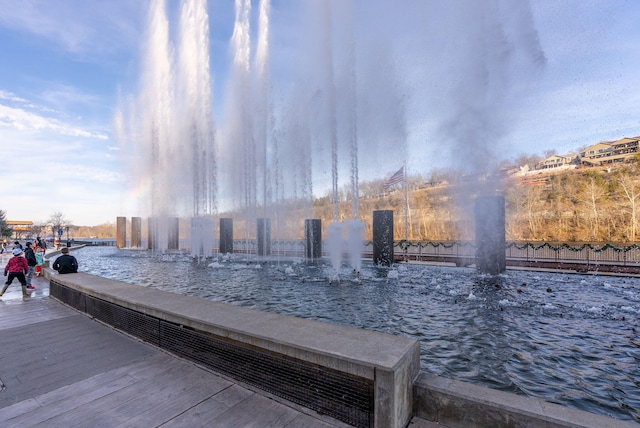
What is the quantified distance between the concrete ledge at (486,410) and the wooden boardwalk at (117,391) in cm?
24

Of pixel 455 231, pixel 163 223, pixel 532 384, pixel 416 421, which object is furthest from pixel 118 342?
pixel 455 231

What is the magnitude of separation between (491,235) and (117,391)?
49.4ft

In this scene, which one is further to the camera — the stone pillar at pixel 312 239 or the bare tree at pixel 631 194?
the bare tree at pixel 631 194

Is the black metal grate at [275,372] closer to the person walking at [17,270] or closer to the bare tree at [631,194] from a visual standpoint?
the person walking at [17,270]

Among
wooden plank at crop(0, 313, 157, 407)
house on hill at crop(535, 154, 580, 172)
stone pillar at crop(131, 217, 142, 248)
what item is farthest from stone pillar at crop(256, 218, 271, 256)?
house on hill at crop(535, 154, 580, 172)

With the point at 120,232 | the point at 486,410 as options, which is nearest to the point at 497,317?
the point at 486,410

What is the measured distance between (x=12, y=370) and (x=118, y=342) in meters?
1.19

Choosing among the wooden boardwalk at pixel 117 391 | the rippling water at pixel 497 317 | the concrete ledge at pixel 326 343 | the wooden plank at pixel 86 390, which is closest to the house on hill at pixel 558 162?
the rippling water at pixel 497 317

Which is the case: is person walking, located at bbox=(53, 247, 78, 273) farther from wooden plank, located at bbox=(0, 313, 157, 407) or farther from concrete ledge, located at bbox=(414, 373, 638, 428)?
concrete ledge, located at bbox=(414, 373, 638, 428)

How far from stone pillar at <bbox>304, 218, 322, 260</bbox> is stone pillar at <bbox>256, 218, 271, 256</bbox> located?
438cm

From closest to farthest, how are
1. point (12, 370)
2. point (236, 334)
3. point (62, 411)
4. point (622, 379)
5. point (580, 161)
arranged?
point (62, 411) < point (236, 334) < point (12, 370) < point (622, 379) < point (580, 161)

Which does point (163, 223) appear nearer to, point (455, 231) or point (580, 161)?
point (455, 231)

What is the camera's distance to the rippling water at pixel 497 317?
438 centimetres

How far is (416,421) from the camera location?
2.75 meters
